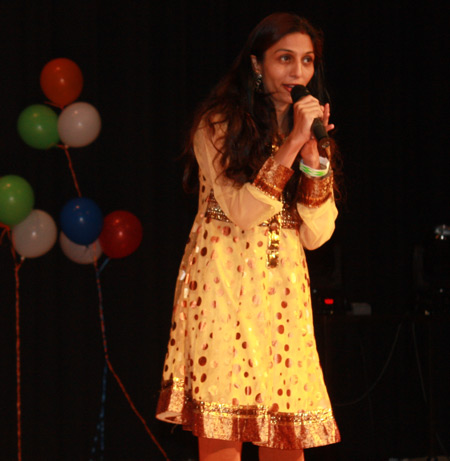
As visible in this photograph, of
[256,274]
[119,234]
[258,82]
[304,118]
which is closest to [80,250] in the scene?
[119,234]

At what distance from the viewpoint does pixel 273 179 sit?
61.9 inches

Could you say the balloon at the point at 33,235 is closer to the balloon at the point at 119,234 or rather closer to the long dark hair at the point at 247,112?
the balloon at the point at 119,234

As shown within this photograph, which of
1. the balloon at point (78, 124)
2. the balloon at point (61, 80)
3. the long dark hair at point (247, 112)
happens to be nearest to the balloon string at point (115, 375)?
the balloon at point (78, 124)

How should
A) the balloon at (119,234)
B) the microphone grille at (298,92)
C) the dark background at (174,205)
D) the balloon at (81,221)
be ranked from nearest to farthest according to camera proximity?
the microphone grille at (298,92), the balloon at (81,221), the balloon at (119,234), the dark background at (174,205)

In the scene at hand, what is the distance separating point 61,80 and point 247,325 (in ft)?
6.67

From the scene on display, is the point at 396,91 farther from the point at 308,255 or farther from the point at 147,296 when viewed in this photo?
the point at 147,296

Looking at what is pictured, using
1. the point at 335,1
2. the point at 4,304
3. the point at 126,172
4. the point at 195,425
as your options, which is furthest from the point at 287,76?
the point at 335,1

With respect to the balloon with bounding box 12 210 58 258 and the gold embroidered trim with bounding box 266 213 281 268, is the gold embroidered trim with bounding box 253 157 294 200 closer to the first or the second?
the gold embroidered trim with bounding box 266 213 281 268

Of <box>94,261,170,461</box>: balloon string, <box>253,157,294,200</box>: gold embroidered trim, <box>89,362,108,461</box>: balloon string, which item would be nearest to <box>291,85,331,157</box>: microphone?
<box>253,157,294,200</box>: gold embroidered trim

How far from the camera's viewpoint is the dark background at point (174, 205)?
11.0ft

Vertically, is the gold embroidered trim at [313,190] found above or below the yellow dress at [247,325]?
above

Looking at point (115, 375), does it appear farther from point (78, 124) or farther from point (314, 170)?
point (314, 170)

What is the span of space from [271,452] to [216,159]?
74 centimetres

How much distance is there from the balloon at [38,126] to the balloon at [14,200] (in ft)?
0.73
